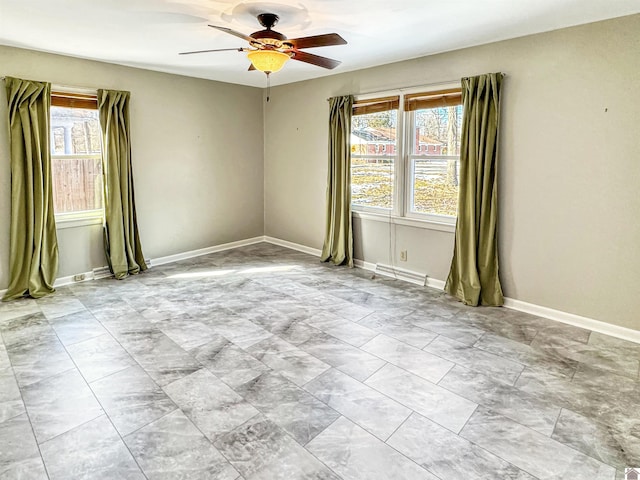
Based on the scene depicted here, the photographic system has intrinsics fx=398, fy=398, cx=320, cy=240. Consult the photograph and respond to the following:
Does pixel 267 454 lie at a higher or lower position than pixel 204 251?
lower

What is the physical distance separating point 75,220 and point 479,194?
4.39 m

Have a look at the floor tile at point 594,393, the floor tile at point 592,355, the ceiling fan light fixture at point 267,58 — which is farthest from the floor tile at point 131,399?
the floor tile at point 592,355

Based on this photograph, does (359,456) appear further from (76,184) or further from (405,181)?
(76,184)

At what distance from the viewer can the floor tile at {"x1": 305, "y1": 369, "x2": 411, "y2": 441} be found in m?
2.22

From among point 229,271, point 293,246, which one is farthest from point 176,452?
point 293,246

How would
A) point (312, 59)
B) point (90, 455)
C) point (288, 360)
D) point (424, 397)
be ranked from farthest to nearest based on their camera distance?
Result: point (312, 59), point (288, 360), point (424, 397), point (90, 455)

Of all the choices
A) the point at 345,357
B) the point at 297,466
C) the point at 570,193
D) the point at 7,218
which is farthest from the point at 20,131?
the point at 570,193

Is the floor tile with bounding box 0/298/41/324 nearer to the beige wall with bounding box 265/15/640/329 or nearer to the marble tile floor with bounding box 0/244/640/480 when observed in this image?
the marble tile floor with bounding box 0/244/640/480

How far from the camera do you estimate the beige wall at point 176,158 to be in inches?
165

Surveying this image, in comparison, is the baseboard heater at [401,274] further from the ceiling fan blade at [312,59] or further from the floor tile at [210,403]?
the floor tile at [210,403]

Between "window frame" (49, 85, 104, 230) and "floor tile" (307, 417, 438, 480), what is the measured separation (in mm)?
3869

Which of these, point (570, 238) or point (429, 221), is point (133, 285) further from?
point (570, 238)

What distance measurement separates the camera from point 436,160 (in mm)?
4422

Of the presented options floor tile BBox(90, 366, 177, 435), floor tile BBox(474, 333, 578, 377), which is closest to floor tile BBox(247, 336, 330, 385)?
floor tile BBox(90, 366, 177, 435)
